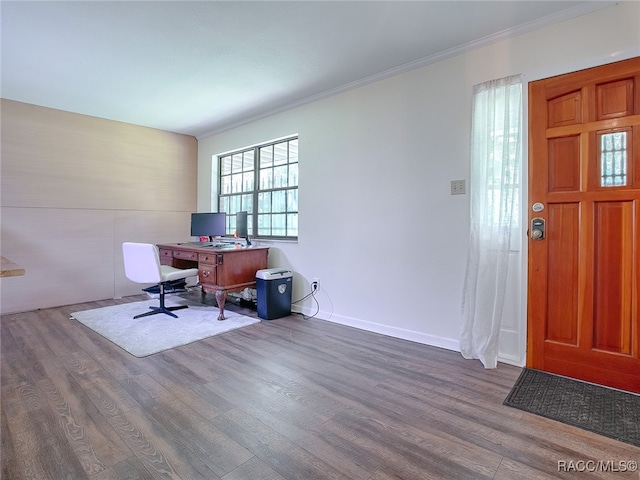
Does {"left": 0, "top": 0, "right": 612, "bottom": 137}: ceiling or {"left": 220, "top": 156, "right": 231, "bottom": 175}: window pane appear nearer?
{"left": 0, "top": 0, "right": 612, "bottom": 137}: ceiling

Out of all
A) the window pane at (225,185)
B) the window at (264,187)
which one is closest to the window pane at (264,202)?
the window at (264,187)

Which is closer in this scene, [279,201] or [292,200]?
[292,200]

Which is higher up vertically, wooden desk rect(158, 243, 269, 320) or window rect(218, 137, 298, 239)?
window rect(218, 137, 298, 239)

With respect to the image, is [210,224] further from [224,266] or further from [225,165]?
[225,165]

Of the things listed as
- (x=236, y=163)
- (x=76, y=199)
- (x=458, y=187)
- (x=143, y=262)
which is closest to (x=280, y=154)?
(x=236, y=163)

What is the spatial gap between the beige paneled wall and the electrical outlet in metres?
4.21

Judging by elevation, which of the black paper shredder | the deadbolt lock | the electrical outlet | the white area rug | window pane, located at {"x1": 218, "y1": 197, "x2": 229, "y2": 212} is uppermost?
window pane, located at {"x1": 218, "y1": 197, "x2": 229, "y2": 212}

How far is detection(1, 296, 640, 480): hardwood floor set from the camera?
4.44 feet

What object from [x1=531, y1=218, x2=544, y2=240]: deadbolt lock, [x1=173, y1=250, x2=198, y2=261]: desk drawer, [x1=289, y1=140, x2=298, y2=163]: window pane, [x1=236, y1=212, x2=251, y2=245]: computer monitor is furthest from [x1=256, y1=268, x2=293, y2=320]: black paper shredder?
[x1=531, y1=218, x2=544, y2=240]: deadbolt lock

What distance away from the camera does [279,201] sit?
4.18 meters

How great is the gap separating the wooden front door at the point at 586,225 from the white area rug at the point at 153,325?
266 cm

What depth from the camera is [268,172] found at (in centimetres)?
435

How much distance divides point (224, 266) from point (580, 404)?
10.00 feet

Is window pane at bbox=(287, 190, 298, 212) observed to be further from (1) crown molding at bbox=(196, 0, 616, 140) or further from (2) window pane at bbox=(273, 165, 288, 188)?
(1) crown molding at bbox=(196, 0, 616, 140)
